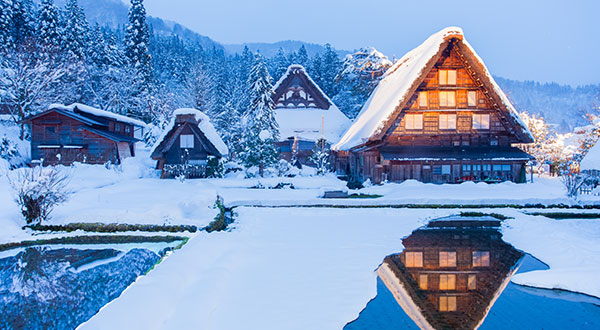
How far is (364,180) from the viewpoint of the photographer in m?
25.3

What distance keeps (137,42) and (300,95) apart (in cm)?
2336

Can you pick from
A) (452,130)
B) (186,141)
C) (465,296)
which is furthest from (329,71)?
(465,296)

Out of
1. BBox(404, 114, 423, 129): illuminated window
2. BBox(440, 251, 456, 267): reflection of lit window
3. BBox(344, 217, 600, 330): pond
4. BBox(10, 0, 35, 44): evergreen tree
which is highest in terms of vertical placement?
BBox(10, 0, 35, 44): evergreen tree

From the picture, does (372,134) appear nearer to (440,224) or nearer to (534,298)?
(440,224)

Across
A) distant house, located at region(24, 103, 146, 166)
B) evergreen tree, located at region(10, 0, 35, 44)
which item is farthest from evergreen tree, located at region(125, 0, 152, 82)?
distant house, located at region(24, 103, 146, 166)

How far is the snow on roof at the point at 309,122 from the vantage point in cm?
3544

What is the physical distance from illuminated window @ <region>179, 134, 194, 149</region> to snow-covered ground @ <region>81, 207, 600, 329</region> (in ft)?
54.2

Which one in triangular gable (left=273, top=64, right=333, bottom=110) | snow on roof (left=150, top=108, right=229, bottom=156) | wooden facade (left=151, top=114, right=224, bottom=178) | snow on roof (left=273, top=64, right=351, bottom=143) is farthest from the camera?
triangular gable (left=273, top=64, right=333, bottom=110)

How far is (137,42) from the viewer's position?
4566cm

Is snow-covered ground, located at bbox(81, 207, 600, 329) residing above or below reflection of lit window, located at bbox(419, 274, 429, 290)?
above

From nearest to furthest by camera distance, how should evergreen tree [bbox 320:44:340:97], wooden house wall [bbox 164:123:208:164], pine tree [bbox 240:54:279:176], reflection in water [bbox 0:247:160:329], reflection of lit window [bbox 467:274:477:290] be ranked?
reflection in water [bbox 0:247:160:329]
reflection of lit window [bbox 467:274:477:290]
pine tree [bbox 240:54:279:176]
wooden house wall [bbox 164:123:208:164]
evergreen tree [bbox 320:44:340:97]

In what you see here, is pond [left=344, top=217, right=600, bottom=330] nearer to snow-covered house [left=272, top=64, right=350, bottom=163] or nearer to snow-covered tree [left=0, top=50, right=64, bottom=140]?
snow-covered house [left=272, top=64, right=350, bottom=163]

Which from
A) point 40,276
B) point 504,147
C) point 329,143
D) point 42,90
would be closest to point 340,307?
point 40,276

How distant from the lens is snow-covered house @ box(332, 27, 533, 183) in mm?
22422
